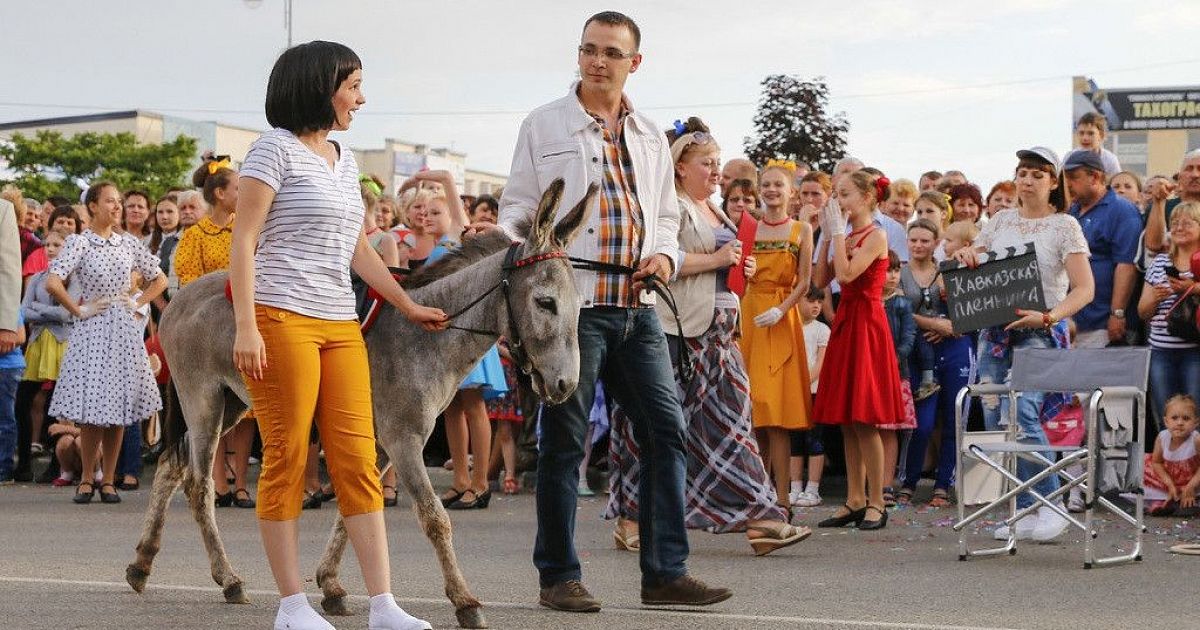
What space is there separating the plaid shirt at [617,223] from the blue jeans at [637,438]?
8 centimetres

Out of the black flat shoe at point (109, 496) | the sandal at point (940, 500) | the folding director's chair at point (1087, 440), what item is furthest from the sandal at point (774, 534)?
the black flat shoe at point (109, 496)

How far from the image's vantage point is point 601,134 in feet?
23.8

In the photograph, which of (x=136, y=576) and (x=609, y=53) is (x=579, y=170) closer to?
(x=609, y=53)

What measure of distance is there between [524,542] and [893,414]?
2.53m

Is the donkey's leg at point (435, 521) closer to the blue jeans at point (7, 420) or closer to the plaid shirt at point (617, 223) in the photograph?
the plaid shirt at point (617, 223)

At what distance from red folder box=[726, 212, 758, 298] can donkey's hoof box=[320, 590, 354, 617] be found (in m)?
3.18

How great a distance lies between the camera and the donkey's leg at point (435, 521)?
6676 mm

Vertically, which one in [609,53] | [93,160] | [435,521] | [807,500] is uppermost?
[93,160]

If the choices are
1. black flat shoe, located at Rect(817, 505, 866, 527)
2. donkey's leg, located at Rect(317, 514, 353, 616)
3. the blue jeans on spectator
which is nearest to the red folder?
black flat shoe, located at Rect(817, 505, 866, 527)

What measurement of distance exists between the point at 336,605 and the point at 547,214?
74.8 inches

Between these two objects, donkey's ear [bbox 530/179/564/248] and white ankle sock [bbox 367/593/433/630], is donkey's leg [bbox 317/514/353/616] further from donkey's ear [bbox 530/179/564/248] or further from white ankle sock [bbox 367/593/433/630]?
donkey's ear [bbox 530/179/564/248]

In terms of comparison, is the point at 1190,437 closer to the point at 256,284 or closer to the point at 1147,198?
the point at 1147,198

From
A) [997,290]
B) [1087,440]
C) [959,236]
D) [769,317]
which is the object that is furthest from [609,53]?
[959,236]

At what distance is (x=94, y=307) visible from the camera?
13742 millimetres
